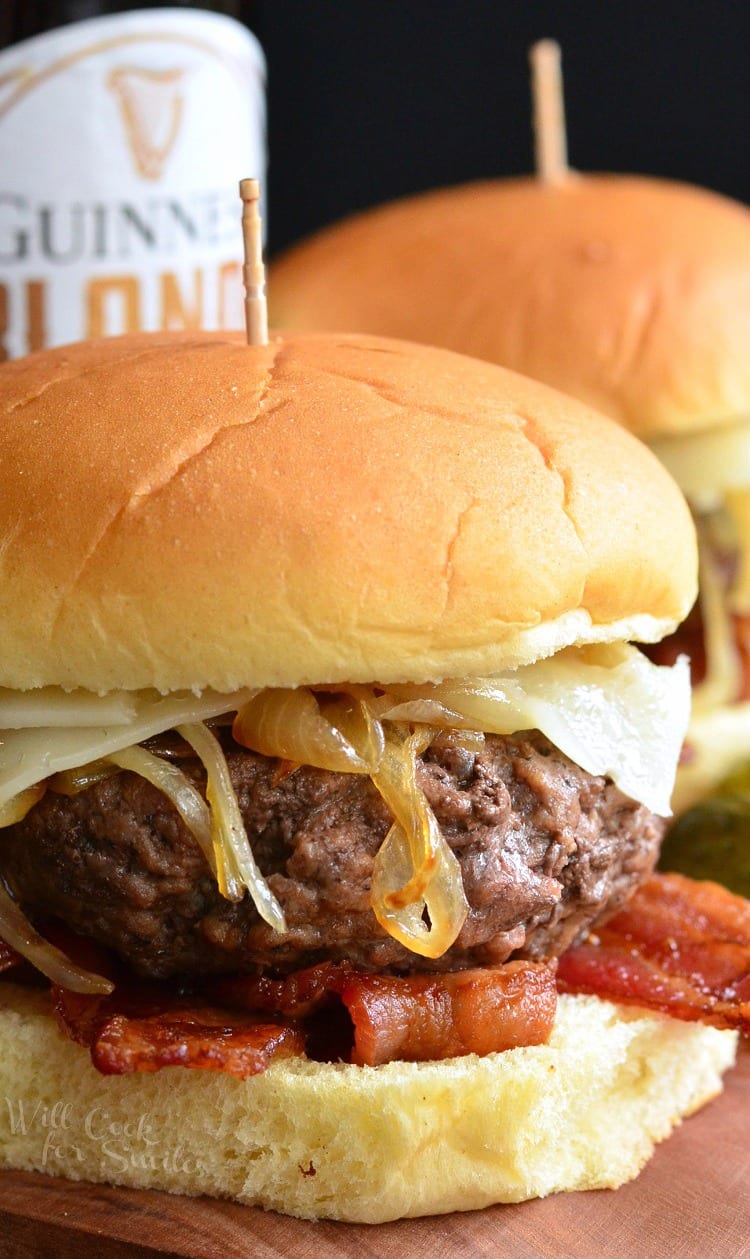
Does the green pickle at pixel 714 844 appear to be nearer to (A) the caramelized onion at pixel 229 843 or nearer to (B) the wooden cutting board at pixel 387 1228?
(B) the wooden cutting board at pixel 387 1228

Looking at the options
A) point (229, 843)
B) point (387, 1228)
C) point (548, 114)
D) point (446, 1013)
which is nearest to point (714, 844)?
point (446, 1013)

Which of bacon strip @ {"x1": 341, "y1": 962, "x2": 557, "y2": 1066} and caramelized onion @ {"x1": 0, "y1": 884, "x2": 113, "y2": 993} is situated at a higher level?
caramelized onion @ {"x1": 0, "y1": 884, "x2": 113, "y2": 993}

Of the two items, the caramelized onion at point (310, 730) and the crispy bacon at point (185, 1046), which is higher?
the caramelized onion at point (310, 730)

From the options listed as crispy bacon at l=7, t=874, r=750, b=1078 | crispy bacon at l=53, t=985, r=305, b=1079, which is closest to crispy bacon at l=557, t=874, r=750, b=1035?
crispy bacon at l=7, t=874, r=750, b=1078

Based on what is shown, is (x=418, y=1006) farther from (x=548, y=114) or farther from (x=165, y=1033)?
(x=548, y=114)

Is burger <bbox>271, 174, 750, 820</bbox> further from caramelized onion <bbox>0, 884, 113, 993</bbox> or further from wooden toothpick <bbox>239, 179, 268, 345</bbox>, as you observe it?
caramelized onion <bbox>0, 884, 113, 993</bbox>

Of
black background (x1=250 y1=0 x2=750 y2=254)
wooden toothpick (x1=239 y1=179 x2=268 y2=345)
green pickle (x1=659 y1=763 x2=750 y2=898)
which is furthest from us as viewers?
black background (x1=250 y1=0 x2=750 y2=254)

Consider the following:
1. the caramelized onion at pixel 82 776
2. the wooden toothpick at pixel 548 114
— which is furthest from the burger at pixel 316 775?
the wooden toothpick at pixel 548 114
